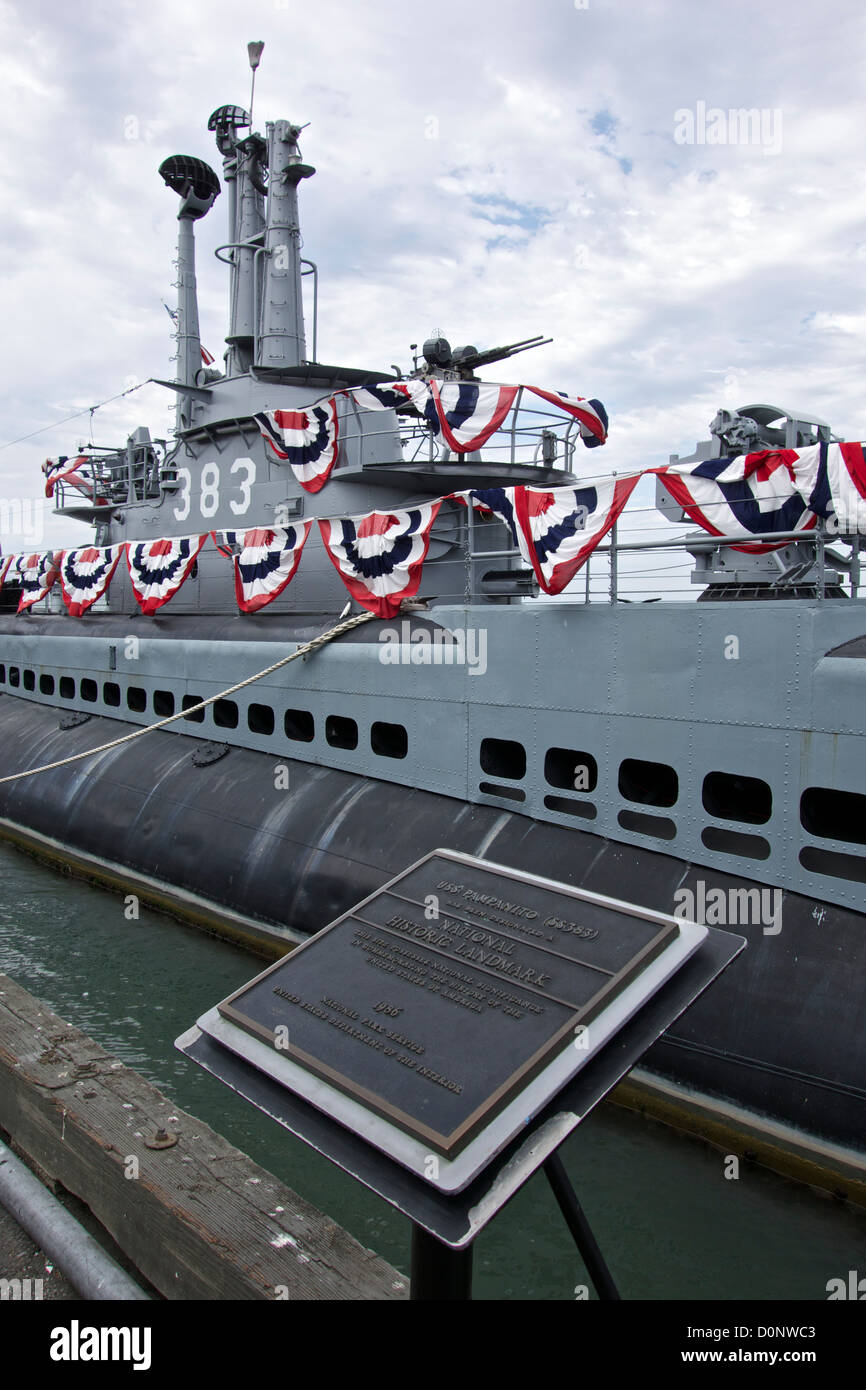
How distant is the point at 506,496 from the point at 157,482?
1409 cm

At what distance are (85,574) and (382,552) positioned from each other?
35.5 ft

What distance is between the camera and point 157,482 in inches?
893

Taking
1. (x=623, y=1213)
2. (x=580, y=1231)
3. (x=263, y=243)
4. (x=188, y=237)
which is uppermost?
(x=188, y=237)

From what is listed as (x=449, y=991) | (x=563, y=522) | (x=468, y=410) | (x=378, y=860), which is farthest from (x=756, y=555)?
(x=449, y=991)

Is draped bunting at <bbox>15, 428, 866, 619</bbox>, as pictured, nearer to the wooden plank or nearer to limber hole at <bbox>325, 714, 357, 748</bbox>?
limber hole at <bbox>325, 714, 357, 748</bbox>

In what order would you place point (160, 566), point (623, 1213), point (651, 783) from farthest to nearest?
1. point (160, 566)
2. point (651, 783)
3. point (623, 1213)

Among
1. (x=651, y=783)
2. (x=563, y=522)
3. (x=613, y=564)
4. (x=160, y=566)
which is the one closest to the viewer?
(x=613, y=564)

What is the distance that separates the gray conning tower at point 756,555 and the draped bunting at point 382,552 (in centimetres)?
363

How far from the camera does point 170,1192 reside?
435 cm

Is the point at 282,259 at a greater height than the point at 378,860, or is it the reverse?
the point at 282,259

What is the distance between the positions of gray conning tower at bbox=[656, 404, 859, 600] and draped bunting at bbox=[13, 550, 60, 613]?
669 inches

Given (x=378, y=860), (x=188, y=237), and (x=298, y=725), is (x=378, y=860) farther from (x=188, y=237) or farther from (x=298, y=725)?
(x=188, y=237)

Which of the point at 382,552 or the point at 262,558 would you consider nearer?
the point at 382,552
